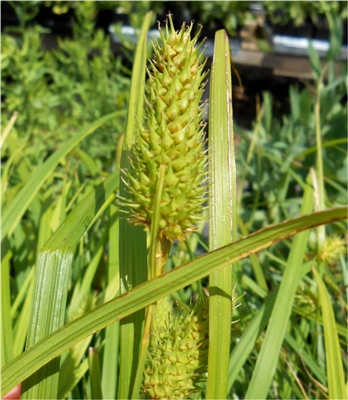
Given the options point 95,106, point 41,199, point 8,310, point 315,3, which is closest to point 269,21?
point 315,3

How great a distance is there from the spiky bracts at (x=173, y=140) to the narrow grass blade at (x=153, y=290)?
4cm

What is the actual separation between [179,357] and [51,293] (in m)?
0.16

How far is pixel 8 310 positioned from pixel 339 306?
2.36 feet

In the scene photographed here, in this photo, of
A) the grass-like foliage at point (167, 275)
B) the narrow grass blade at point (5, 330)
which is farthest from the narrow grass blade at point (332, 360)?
the narrow grass blade at point (5, 330)

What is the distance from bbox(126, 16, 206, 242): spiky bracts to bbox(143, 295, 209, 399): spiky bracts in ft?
0.37

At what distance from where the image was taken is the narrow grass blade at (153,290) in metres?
0.47

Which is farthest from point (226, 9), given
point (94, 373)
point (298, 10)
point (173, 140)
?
point (173, 140)

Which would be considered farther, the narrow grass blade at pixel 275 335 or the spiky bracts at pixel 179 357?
the narrow grass blade at pixel 275 335

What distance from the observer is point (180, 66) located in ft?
1.59

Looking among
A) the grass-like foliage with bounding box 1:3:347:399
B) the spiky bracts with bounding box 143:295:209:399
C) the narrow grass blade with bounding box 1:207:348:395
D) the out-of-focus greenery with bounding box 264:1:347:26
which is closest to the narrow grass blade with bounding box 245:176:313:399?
the grass-like foliage with bounding box 1:3:347:399

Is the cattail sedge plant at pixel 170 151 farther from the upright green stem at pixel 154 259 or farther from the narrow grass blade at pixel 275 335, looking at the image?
the narrow grass blade at pixel 275 335

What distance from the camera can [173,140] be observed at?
48 cm

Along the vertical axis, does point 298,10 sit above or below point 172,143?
above

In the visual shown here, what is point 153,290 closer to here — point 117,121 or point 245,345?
point 245,345
